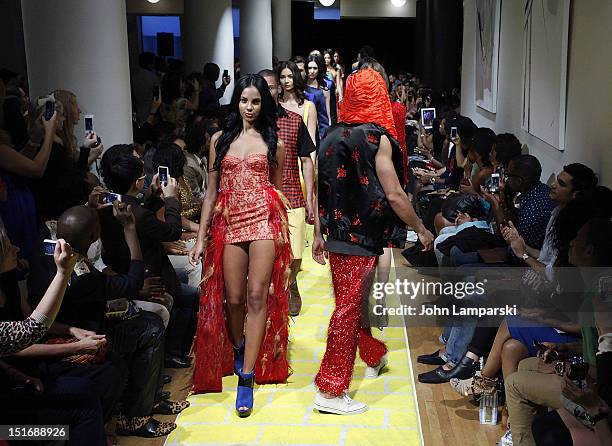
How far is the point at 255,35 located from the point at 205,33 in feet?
8.38

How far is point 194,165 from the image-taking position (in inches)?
215

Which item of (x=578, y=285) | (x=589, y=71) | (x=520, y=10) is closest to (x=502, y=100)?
(x=520, y=10)

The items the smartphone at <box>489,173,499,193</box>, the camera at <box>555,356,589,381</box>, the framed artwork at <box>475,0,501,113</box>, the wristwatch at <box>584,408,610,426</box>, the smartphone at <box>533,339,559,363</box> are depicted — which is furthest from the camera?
the framed artwork at <box>475,0,501,113</box>

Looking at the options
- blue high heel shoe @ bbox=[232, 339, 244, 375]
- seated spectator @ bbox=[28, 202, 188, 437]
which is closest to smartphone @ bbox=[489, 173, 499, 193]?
blue high heel shoe @ bbox=[232, 339, 244, 375]

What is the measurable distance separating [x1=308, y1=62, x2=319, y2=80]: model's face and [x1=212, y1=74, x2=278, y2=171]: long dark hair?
14.9 feet

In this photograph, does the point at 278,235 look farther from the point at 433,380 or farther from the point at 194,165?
the point at 194,165

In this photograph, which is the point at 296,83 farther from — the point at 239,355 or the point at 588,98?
the point at 239,355

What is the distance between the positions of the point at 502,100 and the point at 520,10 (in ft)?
2.99

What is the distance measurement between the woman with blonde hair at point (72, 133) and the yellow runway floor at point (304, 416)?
1482 mm

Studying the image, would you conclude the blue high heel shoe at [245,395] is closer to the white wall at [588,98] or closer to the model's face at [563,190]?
the model's face at [563,190]

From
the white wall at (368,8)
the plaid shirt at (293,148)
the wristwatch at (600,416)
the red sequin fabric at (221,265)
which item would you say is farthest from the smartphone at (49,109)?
the white wall at (368,8)

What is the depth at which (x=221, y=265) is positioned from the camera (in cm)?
387

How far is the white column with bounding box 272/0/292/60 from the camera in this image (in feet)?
59.1

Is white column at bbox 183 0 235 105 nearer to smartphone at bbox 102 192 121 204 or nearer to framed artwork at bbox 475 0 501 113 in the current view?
framed artwork at bbox 475 0 501 113
